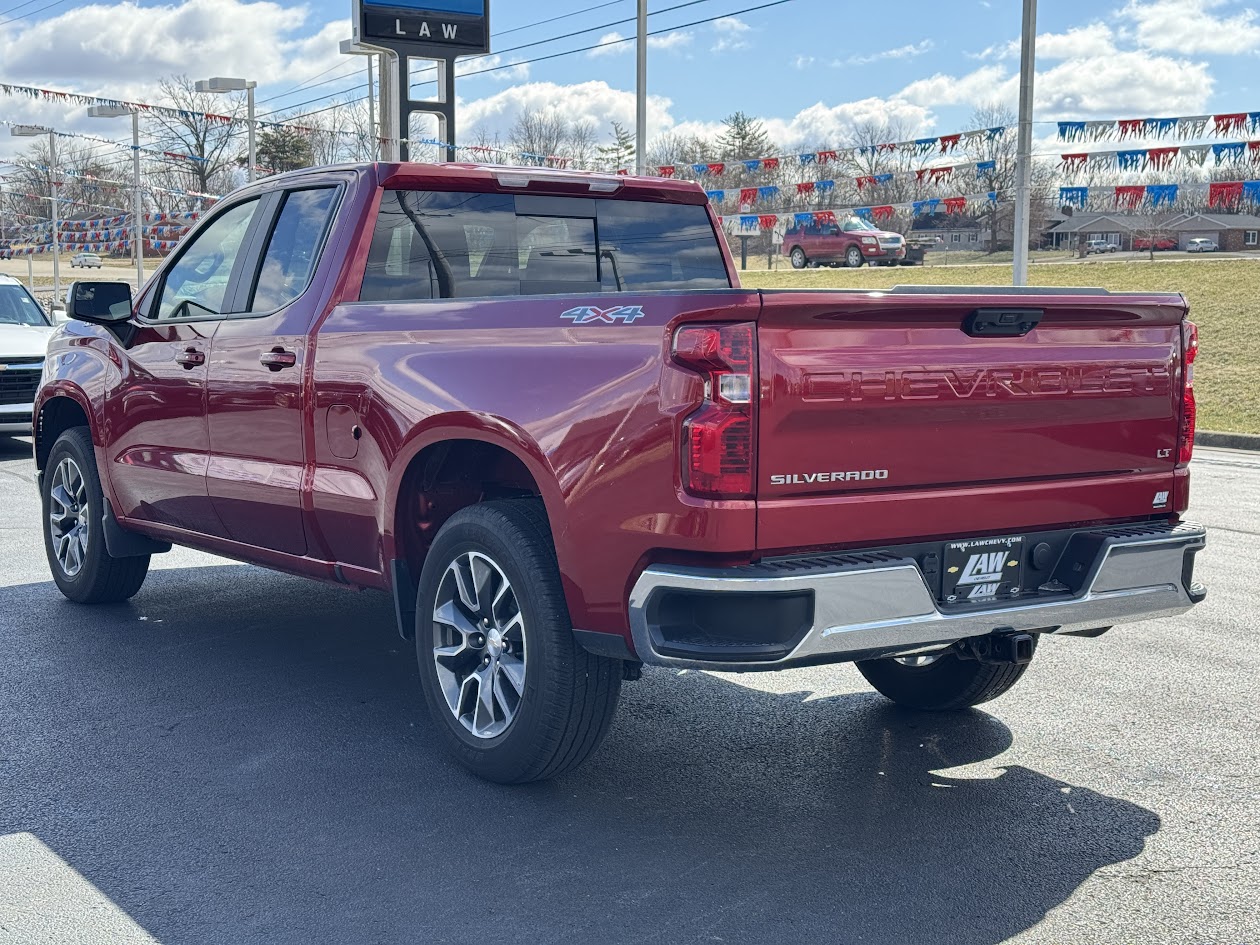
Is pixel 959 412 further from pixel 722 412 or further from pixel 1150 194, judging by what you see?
pixel 1150 194

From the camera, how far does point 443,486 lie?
4953mm

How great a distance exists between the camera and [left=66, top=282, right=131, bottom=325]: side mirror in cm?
644

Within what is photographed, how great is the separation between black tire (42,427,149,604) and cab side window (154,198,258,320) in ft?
3.16

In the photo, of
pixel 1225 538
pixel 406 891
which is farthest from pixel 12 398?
pixel 406 891

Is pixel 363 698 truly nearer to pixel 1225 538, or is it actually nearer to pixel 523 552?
pixel 523 552

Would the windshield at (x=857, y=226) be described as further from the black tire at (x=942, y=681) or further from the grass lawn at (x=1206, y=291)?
the black tire at (x=942, y=681)

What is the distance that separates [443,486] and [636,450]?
1247mm

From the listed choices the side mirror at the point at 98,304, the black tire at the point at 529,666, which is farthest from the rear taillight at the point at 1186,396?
the side mirror at the point at 98,304

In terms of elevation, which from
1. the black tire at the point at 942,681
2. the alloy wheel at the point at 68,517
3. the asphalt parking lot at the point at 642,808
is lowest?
the asphalt parking lot at the point at 642,808

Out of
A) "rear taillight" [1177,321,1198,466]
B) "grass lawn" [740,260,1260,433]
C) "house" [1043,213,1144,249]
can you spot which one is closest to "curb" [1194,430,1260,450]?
"grass lawn" [740,260,1260,433]

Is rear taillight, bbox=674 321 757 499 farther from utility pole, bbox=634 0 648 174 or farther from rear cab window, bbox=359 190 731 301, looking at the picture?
utility pole, bbox=634 0 648 174

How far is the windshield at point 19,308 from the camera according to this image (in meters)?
15.7

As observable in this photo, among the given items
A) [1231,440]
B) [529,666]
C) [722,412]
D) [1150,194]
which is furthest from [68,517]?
[1150,194]

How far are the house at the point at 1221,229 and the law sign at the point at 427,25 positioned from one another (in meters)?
80.2
